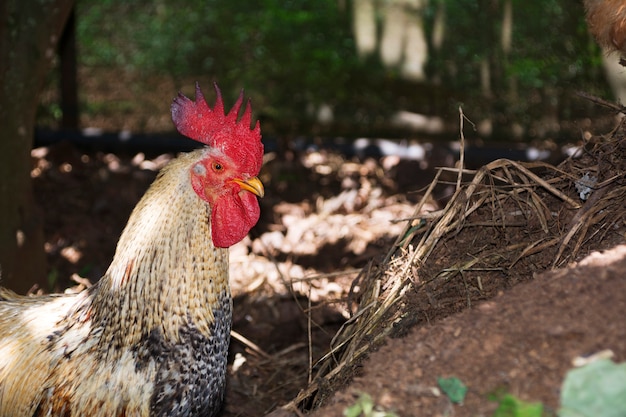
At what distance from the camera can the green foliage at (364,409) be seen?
235 centimetres


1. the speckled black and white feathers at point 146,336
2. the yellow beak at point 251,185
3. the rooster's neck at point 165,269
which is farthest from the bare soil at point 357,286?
the yellow beak at point 251,185

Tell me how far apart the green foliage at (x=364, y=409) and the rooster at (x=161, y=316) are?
1129mm

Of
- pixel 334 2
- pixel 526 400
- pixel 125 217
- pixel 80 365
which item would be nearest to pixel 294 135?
pixel 334 2

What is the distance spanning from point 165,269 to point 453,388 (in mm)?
1535

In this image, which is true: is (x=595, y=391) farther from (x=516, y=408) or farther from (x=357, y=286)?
(x=357, y=286)

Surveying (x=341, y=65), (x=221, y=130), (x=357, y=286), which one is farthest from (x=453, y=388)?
(x=341, y=65)

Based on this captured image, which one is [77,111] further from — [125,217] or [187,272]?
[187,272]

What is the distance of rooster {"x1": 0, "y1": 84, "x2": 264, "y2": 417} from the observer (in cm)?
322

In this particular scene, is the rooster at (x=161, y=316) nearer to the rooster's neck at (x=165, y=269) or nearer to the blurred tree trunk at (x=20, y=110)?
the rooster's neck at (x=165, y=269)

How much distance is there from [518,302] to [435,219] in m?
1.22

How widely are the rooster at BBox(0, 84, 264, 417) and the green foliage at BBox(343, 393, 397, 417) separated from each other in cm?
113

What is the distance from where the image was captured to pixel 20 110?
16.7ft

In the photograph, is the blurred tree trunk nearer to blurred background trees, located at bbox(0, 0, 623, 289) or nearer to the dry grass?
the dry grass

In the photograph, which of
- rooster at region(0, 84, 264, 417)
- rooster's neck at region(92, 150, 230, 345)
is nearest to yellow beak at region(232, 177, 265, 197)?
rooster at region(0, 84, 264, 417)
